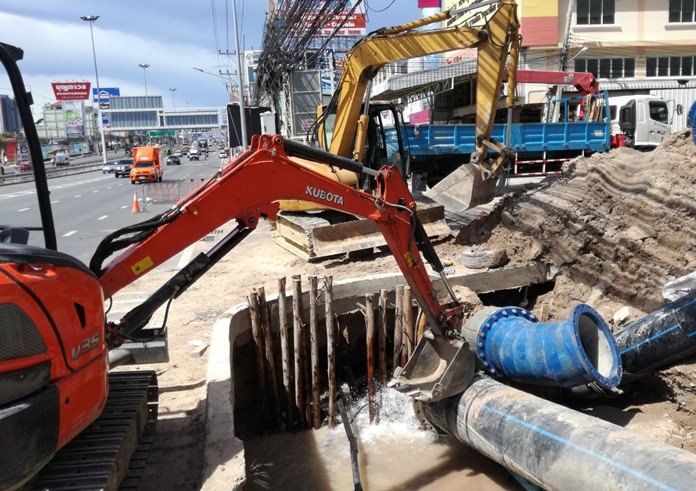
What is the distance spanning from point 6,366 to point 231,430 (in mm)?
2201

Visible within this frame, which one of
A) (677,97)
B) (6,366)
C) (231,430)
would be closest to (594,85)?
(677,97)

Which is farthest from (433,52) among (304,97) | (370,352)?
(304,97)

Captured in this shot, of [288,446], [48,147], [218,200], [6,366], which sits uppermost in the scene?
[48,147]

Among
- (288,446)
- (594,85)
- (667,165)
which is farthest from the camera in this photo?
(594,85)

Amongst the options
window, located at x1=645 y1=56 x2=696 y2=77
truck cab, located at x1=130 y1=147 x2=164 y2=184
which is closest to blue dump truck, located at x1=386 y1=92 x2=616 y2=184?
window, located at x1=645 y1=56 x2=696 y2=77

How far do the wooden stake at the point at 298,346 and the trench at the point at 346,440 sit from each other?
9 cm

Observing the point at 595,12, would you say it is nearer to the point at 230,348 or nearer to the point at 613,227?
the point at 613,227

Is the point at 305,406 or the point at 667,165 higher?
the point at 667,165

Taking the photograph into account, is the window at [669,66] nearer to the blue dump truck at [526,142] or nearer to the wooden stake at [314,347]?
the blue dump truck at [526,142]

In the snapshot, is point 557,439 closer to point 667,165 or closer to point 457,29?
point 667,165

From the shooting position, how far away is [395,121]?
468 inches

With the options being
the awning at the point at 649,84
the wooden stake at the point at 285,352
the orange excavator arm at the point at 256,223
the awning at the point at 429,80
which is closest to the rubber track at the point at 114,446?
the orange excavator arm at the point at 256,223

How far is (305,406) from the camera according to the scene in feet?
24.9

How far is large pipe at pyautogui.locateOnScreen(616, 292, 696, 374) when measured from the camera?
20.2ft
